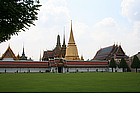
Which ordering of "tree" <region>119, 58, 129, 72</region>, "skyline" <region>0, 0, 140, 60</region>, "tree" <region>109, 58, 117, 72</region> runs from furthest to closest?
"tree" <region>109, 58, 117, 72</region>, "tree" <region>119, 58, 129, 72</region>, "skyline" <region>0, 0, 140, 60</region>

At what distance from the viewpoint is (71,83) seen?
141 inches

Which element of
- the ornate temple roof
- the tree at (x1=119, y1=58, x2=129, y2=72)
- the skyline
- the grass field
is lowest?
the grass field

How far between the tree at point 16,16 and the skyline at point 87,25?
0.10 meters

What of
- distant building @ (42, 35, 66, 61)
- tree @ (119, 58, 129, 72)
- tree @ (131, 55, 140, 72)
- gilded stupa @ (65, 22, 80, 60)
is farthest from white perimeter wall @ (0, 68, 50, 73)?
tree @ (131, 55, 140, 72)

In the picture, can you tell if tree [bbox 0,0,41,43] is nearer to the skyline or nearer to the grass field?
the skyline

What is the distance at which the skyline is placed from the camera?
3.71 meters

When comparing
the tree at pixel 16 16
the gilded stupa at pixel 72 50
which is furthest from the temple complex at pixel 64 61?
the tree at pixel 16 16

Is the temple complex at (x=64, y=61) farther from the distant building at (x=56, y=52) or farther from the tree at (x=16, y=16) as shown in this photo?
the tree at (x=16, y=16)

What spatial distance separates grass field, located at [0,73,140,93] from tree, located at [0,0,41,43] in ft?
2.15

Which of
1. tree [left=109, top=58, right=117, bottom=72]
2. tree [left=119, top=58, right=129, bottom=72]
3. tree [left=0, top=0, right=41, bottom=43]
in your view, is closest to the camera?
tree [left=0, top=0, right=41, bottom=43]

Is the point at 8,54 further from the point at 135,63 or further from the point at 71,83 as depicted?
the point at 135,63

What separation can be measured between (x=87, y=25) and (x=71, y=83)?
0.92m
